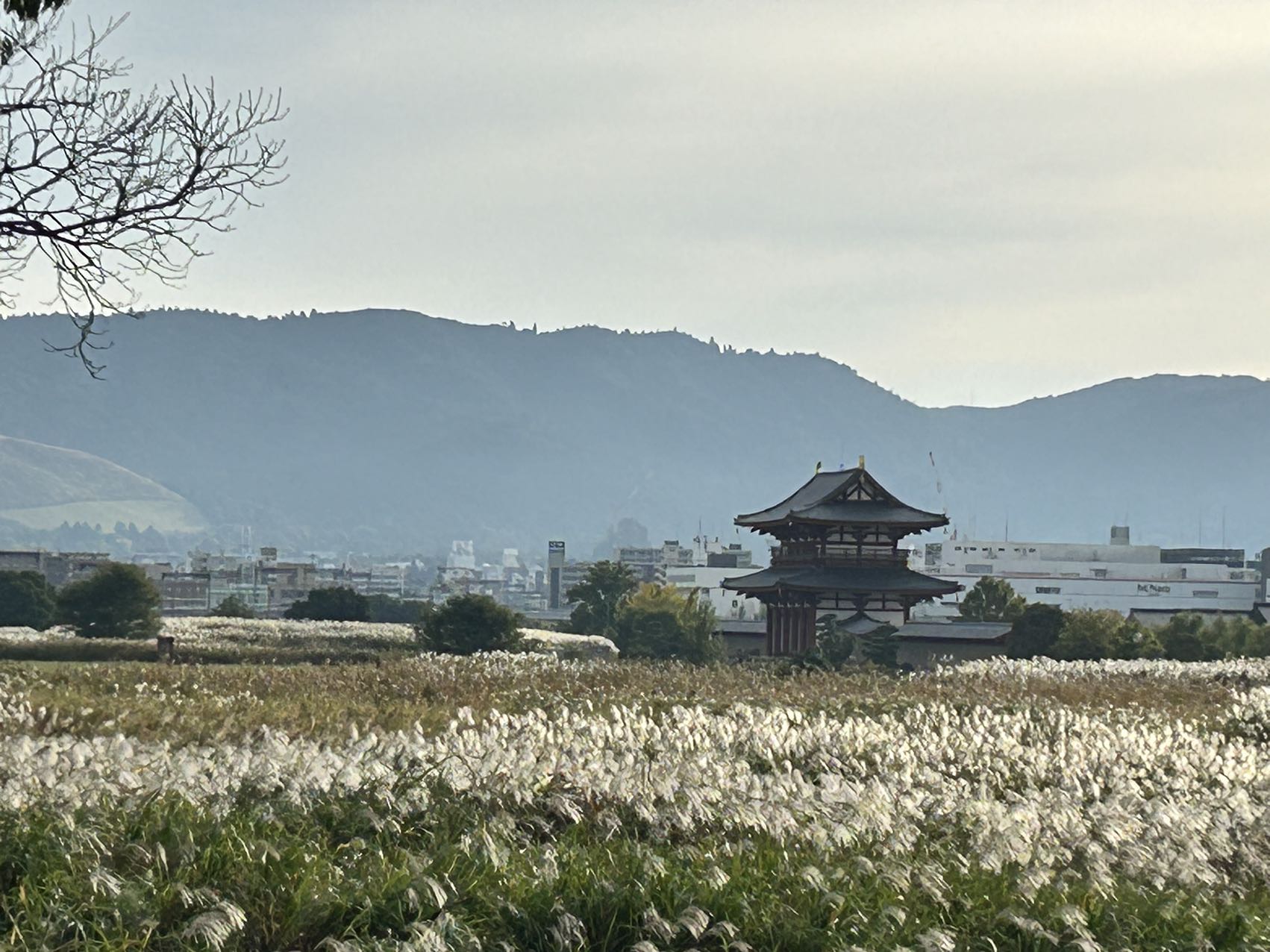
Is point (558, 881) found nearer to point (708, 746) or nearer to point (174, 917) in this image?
point (174, 917)

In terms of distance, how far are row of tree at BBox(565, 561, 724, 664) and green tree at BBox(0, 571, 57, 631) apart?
59.1 feet

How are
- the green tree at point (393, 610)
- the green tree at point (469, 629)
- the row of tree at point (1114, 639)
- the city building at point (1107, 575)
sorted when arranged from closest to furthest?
the green tree at point (469, 629)
the row of tree at point (1114, 639)
the green tree at point (393, 610)
the city building at point (1107, 575)

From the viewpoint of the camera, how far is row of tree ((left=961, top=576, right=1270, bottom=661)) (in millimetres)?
42375

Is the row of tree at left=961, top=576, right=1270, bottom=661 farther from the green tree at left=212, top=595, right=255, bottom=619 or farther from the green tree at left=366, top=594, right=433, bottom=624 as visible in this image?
the green tree at left=366, top=594, right=433, bottom=624

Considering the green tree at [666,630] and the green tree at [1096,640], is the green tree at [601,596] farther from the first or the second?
the green tree at [1096,640]

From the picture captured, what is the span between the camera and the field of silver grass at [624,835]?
8.16 meters

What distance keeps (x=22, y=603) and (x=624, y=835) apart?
147 feet

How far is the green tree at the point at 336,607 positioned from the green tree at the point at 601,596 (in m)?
10.7

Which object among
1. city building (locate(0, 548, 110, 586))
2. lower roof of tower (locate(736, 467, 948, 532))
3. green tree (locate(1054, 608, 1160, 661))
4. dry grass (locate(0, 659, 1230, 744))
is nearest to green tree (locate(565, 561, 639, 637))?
lower roof of tower (locate(736, 467, 948, 532))

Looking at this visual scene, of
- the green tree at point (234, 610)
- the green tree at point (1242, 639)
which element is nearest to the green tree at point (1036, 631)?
the green tree at point (1242, 639)

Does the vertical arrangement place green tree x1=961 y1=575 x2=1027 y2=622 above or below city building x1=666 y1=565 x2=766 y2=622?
above

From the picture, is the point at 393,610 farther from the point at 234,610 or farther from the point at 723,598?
the point at 723,598

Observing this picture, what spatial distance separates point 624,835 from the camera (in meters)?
11.0

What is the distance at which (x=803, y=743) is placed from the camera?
1655cm
